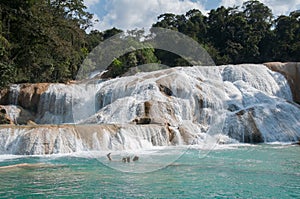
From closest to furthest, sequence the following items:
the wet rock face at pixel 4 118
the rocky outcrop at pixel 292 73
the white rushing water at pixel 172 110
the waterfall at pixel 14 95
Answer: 1. the white rushing water at pixel 172 110
2. the wet rock face at pixel 4 118
3. the rocky outcrop at pixel 292 73
4. the waterfall at pixel 14 95

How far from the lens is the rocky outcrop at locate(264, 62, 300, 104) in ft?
75.0

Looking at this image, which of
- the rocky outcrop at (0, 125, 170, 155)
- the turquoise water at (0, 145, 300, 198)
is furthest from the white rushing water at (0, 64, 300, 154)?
the turquoise water at (0, 145, 300, 198)

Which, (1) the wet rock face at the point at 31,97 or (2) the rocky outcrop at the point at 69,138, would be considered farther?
(1) the wet rock face at the point at 31,97

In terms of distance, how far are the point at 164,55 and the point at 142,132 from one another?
26145 mm

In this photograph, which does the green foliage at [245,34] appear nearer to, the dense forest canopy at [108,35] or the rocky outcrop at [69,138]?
the dense forest canopy at [108,35]

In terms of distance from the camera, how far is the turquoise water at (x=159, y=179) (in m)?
6.61

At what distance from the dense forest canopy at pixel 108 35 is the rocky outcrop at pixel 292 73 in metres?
11.7

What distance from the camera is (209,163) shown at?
997 cm

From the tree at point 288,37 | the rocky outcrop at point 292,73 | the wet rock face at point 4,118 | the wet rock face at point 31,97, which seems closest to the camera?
the wet rock face at point 4,118

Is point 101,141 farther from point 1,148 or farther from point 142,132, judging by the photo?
point 1,148

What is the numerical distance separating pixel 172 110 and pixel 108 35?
109 feet

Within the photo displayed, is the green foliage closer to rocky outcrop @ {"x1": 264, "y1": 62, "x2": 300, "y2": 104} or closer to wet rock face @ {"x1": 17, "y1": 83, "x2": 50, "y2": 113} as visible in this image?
rocky outcrop @ {"x1": 264, "y1": 62, "x2": 300, "y2": 104}

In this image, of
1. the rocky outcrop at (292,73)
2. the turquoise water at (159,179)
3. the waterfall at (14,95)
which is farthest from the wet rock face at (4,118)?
the rocky outcrop at (292,73)

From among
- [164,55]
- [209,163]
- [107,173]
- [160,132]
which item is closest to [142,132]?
[160,132]
